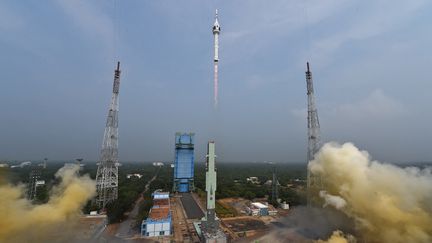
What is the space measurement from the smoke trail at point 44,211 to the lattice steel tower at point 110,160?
86.9ft

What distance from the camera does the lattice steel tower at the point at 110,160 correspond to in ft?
207

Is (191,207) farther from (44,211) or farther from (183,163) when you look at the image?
(44,211)

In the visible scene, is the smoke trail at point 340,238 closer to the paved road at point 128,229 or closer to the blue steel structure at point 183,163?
the paved road at point 128,229

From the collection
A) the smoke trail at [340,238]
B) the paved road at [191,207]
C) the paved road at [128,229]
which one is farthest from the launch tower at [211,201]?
the smoke trail at [340,238]

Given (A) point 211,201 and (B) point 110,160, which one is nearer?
(A) point 211,201

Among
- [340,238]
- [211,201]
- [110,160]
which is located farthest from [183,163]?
[340,238]

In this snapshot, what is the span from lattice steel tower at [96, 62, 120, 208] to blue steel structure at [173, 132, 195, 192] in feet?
132

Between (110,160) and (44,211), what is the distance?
34.4 meters

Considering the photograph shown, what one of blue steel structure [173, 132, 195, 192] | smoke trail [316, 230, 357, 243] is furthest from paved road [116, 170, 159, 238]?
blue steel structure [173, 132, 195, 192]

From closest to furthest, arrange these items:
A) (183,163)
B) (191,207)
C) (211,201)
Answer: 1. (211,201)
2. (191,207)
3. (183,163)

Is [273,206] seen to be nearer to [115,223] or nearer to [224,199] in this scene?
[224,199]

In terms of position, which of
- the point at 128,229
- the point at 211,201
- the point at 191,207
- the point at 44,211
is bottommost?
the point at 191,207

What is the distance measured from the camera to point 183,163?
4154 inches

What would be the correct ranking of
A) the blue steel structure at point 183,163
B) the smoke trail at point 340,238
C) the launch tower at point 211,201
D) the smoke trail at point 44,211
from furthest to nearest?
the blue steel structure at point 183,163
the launch tower at point 211,201
the smoke trail at point 340,238
the smoke trail at point 44,211
